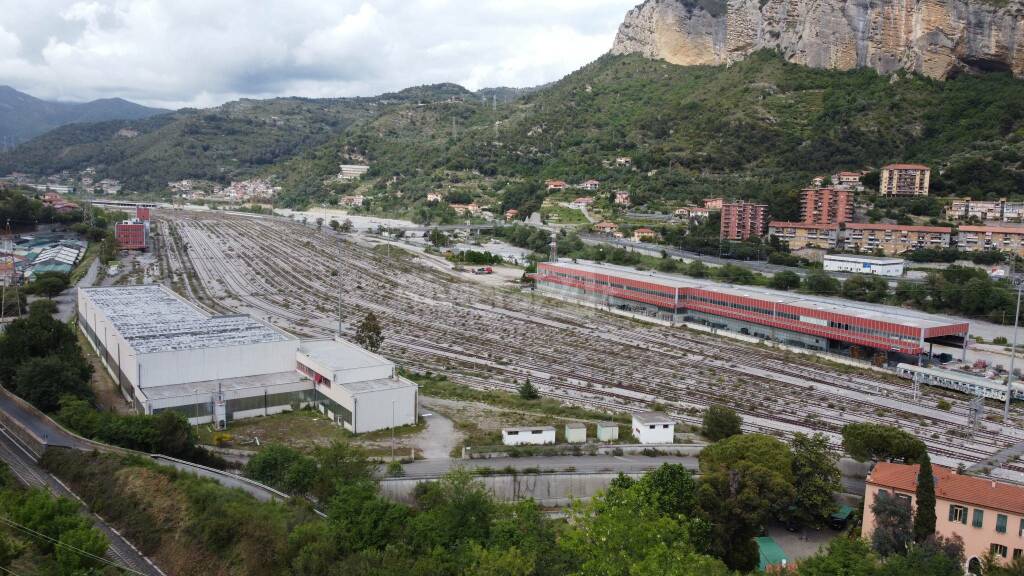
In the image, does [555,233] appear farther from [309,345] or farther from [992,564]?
[992,564]

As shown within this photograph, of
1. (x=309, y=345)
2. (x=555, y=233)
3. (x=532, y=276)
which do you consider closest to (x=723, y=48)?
→ (x=555, y=233)

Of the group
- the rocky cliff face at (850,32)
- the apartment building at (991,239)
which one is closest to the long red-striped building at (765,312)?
the apartment building at (991,239)

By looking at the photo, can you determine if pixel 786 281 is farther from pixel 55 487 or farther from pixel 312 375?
pixel 55 487

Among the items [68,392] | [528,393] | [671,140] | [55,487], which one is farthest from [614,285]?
[671,140]

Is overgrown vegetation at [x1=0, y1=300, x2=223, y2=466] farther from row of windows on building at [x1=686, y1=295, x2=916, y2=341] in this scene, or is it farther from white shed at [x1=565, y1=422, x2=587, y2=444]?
row of windows on building at [x1=686, y1=295, x2=916, y2=341]

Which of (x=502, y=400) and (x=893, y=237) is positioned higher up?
(x=893, y=237)
